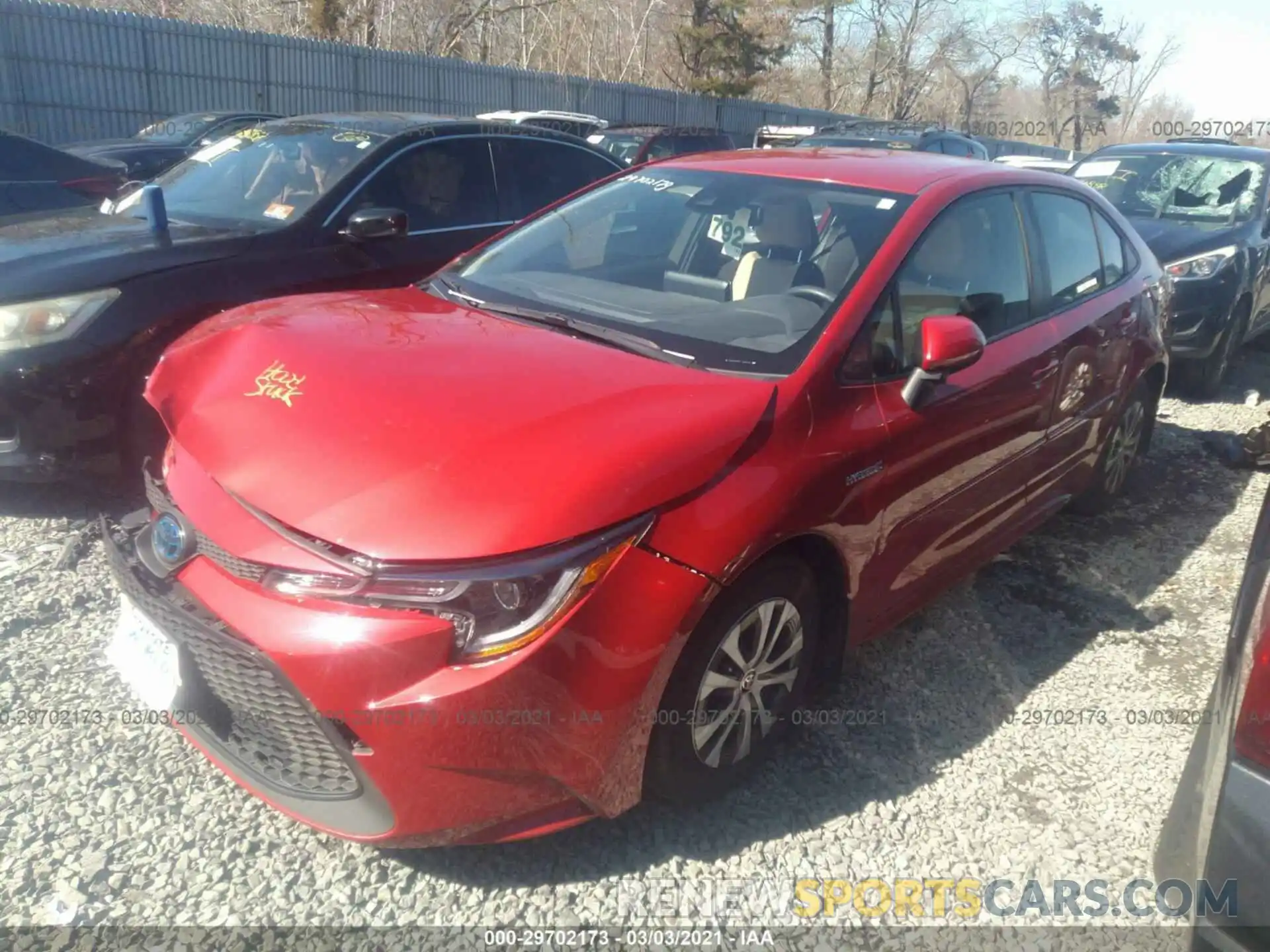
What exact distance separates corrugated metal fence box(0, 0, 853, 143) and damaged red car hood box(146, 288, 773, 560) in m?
15.0

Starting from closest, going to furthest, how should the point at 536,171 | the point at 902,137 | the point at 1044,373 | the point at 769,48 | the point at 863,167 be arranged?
the point at 863,167 → the point at 1044,373 → the point at 536,171 → the point at 902,137 → the point at 769,48

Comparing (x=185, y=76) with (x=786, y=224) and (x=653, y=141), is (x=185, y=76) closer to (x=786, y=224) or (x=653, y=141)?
(x=653, y=141)

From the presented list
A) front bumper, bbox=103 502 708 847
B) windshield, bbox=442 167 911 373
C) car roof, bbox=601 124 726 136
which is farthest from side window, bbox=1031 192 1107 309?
car roof, bbox=601 124 726 136

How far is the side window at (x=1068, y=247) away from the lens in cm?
365

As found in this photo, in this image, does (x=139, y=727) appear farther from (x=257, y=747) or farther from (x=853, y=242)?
(x=853, y=242)

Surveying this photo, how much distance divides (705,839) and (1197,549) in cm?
321

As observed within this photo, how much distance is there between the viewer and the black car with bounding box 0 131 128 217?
6.79 metres

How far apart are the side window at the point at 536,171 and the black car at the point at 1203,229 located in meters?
4.17

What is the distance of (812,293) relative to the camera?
2.80 meters

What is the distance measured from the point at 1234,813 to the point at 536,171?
4.82 metres

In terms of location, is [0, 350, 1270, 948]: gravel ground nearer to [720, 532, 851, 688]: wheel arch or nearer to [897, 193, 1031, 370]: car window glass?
[720, 532, 851, 688]: wheel arch

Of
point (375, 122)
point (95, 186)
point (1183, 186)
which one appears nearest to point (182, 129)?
point (95, 186)

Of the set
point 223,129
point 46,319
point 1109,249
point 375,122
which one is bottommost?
point 46,319

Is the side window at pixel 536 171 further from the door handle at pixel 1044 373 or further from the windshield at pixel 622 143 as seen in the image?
the windshield at pixel 622 143
